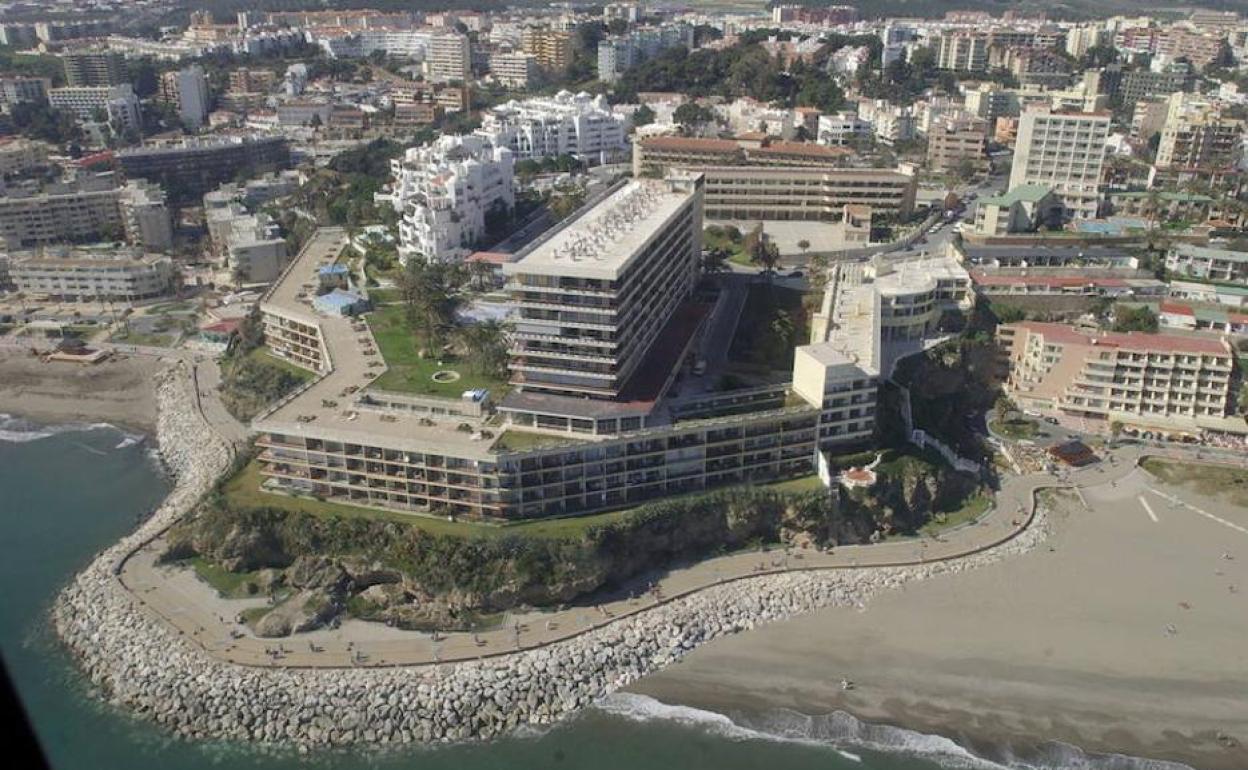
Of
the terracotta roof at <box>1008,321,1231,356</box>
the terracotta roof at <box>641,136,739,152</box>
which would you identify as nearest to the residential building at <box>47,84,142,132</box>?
the terracotta roof at <box>641,136,739,152</box>

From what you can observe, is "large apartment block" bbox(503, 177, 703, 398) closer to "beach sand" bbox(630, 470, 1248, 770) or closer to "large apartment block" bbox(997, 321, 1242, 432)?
"beach sand" bbox(630, 470, 1248, 770)

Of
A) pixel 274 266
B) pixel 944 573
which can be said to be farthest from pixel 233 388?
pixel 944 573

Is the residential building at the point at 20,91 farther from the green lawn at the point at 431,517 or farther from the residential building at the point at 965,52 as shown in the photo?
the residential building at the point at 965,52

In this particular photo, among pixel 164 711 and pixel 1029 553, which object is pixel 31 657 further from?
pixel 1029 553

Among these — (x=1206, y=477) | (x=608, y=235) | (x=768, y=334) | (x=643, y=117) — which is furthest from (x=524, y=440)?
(x=643, y=117)

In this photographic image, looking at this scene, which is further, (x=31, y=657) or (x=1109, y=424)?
(x=1109, y=424)

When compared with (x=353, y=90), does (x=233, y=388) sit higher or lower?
lower
